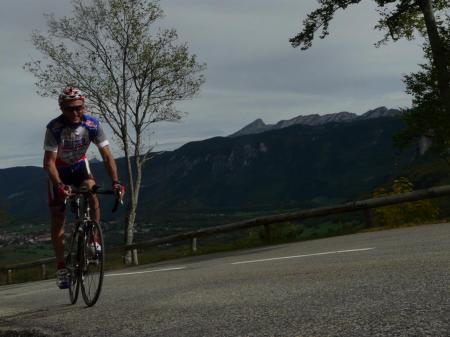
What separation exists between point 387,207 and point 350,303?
11.0 m

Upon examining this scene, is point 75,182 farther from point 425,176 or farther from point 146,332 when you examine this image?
point 425,176

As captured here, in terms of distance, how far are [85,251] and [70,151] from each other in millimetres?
1139

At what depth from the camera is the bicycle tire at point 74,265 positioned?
630 cm

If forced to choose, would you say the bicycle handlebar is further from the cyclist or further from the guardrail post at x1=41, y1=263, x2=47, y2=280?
the guardrail post at x1=41, y1=263, x2=47, y2=280

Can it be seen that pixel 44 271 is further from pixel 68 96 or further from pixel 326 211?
pixel 68 96

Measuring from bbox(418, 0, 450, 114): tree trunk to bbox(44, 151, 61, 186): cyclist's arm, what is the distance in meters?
16.4

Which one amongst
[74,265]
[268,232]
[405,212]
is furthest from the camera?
[268,232]

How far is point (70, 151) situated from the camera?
5.93 metres

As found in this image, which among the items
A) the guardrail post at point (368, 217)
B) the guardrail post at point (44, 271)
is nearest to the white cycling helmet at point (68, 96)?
the guardrail post at point (368, 217)

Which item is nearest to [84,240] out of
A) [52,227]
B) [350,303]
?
[52,227]

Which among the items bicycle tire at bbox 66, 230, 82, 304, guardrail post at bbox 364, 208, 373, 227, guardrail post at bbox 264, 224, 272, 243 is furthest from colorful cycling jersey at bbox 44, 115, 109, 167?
guardrail post at bbox 264, 224, 272, 243

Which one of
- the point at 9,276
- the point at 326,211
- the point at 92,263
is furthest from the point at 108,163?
the point at 9,276

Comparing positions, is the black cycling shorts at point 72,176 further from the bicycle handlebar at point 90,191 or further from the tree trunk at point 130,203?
the tree trunk at point 130,203

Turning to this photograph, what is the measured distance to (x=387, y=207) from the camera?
14.7 m
